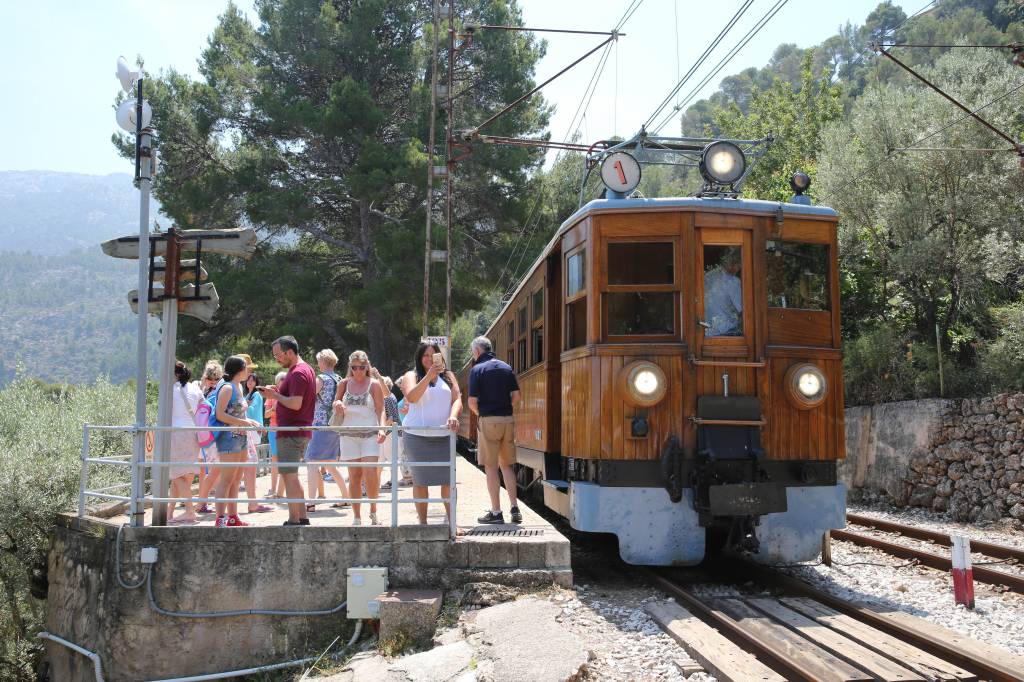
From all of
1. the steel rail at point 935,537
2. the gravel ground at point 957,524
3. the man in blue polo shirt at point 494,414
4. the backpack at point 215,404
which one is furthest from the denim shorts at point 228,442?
the gravel ground at point 957,524

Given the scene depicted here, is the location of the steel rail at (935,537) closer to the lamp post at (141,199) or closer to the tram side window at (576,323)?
the tram side window at (576,323)

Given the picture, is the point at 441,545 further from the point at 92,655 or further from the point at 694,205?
the point at 694,205

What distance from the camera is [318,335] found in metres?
24.5

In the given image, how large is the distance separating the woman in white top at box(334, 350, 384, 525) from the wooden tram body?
178cm

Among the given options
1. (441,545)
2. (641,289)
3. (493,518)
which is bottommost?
(441,545)

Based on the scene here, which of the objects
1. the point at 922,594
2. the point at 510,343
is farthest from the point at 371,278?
the point at 922,594

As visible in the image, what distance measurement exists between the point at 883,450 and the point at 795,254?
8.02 meters

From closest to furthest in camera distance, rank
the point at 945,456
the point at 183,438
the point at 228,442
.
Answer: the point at 228,442 < the point at 183,438 < the point at 945,456

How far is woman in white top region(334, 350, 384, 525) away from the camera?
7.86 metres

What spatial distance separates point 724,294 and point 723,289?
42mm

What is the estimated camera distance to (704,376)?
699cm

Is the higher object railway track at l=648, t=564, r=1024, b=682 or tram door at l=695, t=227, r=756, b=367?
tram door at l=695, t=227, r=756, b=367

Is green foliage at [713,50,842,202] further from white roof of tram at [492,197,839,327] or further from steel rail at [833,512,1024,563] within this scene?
white roof of tram at [492,197,839,327]

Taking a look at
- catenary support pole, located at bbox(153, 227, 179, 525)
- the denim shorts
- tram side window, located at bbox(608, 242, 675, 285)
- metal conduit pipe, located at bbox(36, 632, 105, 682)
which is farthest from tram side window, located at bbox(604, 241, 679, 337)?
metal conduit pipe, located at bbox(36, 632, 105, 682)
